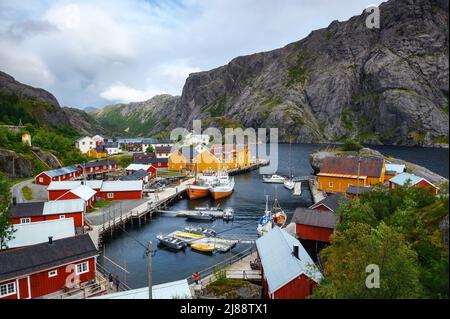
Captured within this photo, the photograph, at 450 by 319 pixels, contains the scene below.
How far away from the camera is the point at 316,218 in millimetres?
33688

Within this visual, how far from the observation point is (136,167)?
76.5 metres

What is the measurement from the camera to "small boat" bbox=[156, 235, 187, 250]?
36.2 m

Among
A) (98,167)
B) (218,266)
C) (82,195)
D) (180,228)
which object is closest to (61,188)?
(82,195)

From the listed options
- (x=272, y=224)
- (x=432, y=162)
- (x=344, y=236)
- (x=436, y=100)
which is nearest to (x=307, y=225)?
(x=272, y=224)

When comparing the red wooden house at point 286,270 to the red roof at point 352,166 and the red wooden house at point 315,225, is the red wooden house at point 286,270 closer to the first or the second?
the red wooden house at point 315,225

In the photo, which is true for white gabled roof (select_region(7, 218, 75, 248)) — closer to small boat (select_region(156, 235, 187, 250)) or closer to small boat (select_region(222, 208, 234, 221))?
small boat (select_region(156, 235, 187, 250))

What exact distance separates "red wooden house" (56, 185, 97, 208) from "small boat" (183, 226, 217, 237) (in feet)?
51.2

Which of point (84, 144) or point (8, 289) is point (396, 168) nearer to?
point (8, 289)

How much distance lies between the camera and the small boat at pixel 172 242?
36.2m

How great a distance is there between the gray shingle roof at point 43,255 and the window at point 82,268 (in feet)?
2.24

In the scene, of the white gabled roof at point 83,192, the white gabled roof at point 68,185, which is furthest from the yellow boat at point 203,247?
the white gabled roof at point 68,185

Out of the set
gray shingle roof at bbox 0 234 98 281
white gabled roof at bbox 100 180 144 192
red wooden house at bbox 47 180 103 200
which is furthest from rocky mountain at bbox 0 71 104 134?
gray shingle roof at bbox 0 234 98 281

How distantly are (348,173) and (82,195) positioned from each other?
141ft

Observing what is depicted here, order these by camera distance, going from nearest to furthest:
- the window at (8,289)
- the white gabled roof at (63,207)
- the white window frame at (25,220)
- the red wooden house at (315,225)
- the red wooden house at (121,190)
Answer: the window at (8,289), the red wooden house at (315,225), the white window frame at (25,220), the white gabled roof at (63,207), the red wooden house at (121,190)
